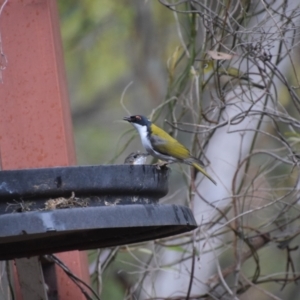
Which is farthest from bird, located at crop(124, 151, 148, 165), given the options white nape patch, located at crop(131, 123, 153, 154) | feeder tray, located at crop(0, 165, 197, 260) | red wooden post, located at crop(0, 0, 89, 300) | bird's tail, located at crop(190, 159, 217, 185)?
bird's tail, located at crop(190, 159, 217, 185)

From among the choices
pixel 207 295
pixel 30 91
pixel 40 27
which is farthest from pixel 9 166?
pixel 207 295

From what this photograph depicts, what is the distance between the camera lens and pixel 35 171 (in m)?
3.20

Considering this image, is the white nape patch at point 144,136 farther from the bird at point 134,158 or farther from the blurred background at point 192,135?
the bird at point 134,158

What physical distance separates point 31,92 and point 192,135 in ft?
7.72

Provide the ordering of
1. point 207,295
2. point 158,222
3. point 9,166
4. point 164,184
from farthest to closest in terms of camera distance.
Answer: point 207,295
point 9,166
point 164,184
point 158,222

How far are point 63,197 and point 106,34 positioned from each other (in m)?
8.68

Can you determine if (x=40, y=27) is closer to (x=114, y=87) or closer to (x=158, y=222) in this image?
(x=158, y=222)

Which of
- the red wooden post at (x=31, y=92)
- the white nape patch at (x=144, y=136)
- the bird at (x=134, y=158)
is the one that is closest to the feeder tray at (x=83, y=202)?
the bird at (x=134, y=158)

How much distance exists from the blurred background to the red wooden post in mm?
883

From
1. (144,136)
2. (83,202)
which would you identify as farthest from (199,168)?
(83,202)

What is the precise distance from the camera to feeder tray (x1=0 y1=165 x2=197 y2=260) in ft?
9.86

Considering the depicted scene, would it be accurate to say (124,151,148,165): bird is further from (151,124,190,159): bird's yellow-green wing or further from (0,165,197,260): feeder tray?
(151,124,190,159): bird's yellow-green wing

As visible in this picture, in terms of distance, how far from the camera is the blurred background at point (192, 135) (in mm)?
5672

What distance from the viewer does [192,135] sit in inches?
264
